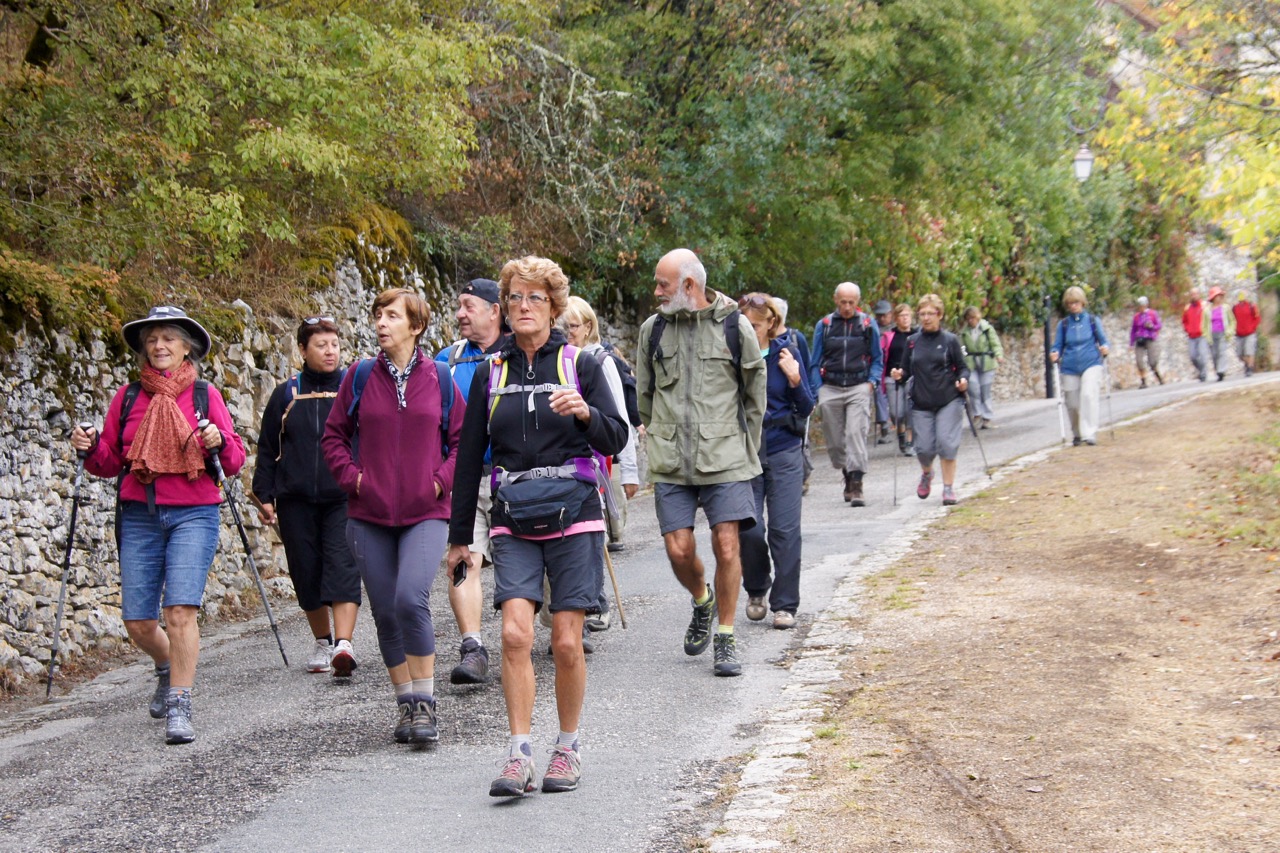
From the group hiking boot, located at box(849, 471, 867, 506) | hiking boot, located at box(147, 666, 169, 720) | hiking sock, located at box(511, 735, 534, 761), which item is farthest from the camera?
hiking boot, located at box(849, 471, 867, 506)

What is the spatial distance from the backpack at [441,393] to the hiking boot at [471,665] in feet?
3.99

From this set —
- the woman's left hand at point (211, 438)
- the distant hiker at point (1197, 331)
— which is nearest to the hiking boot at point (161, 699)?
the woman's left hand at point (211, 438)

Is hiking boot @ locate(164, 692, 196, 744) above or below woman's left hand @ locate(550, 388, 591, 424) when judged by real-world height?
below

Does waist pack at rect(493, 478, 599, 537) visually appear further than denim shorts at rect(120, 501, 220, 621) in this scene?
No

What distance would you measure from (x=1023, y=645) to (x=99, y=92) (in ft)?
21.6

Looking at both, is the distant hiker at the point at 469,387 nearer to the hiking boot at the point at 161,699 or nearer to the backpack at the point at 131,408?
the backpack at the point at 131,408

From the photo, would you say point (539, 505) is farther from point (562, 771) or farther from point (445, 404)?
point (445, 404)

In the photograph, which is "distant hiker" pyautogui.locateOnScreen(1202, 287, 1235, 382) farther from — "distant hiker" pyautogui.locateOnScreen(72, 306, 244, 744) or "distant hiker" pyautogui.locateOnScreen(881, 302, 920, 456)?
"distant hiker" pyautogui.locateOnScreen(72, 306, 244, 744)

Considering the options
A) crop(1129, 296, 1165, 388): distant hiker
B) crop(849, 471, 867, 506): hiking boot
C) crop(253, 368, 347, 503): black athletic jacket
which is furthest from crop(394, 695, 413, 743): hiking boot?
crop(1129, 296, 1165, 388): distant hiker

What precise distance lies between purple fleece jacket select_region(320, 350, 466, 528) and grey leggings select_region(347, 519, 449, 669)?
78 mm

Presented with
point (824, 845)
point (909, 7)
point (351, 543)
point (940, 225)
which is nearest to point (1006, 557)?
point (351, 543)

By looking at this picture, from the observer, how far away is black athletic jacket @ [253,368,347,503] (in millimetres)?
7934

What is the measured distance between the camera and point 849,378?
14.7 metres

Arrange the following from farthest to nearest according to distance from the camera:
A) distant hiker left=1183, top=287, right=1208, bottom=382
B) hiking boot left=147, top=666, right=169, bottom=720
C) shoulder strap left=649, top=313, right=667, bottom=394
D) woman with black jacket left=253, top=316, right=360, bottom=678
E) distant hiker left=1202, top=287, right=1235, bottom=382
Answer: distant hiker left=1202, top=287, right=1235, bottom=382, distant hiker left=1183, top=287, right=1208, bottom=382, woman with black jacket left=253, top=316, right=360, bottom=678, shoulder strap left=649, top=313, right=667, bottom=394, hiking boot left=147, top=666, right=169, bottom=720
